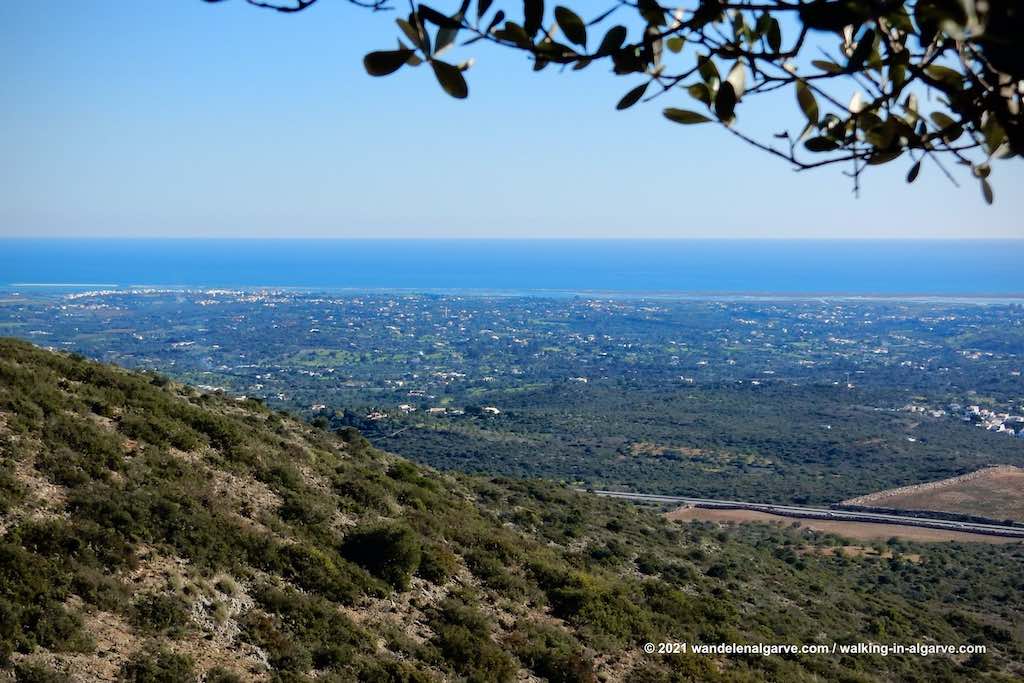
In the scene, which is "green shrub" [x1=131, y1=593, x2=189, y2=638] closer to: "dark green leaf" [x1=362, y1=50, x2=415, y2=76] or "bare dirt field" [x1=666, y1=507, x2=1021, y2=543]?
"dark green leaf" [x1=362, y1=50, x2=415, y2=76]

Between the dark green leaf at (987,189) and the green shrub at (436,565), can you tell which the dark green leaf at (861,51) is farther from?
the green shrub at (436,565)

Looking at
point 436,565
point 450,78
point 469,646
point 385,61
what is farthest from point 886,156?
point 436,565

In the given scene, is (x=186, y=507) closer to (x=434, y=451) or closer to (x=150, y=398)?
(x=150, y=398)

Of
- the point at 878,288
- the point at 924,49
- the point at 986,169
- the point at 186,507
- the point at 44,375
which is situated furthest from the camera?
the point at 878,288

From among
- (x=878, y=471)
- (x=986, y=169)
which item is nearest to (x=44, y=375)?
(x=986, y=169)

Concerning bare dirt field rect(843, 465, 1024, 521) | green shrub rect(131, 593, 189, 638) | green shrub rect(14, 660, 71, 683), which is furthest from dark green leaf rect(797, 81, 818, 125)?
bare dirt field rect(843, 465, 1024, 521)

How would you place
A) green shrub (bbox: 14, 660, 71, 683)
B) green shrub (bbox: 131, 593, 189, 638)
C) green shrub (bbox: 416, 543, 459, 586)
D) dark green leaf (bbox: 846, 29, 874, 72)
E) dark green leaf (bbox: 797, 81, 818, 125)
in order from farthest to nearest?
green shrub (bbox: 416, 543, 459, 586)
green shrub (bbox: 131, 593, 189, 638)
green shrub (bbox: 14, 660, 71, 683)
dark green leaf (bbox: 797, 81, 818, 125)
dark green leaf (bbox: 846, 29, 874, 72)

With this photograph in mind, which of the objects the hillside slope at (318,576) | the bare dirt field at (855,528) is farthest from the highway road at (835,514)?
the hillside slope at (318,576)
